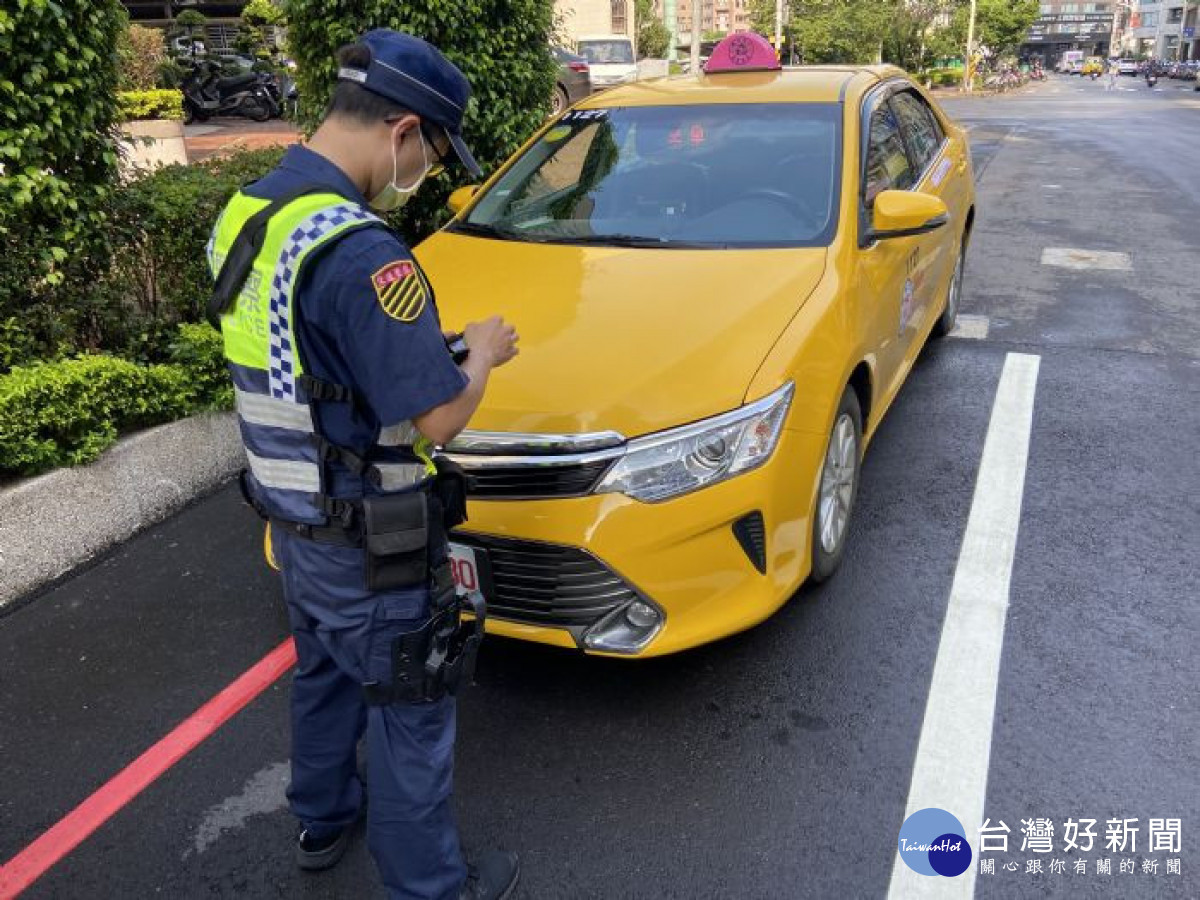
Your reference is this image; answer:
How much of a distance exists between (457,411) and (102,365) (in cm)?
269

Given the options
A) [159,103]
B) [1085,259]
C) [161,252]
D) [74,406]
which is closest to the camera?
[74,406]

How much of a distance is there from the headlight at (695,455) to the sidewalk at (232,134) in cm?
1266

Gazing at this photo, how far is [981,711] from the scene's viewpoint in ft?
9.02

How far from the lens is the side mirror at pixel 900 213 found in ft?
11.3

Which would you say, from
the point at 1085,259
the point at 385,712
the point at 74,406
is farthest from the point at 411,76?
the point at 1085,259

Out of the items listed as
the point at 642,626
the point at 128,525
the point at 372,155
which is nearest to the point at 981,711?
the point at 642,626

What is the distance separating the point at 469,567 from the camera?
260 cm

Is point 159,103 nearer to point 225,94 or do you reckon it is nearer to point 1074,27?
point 225,94

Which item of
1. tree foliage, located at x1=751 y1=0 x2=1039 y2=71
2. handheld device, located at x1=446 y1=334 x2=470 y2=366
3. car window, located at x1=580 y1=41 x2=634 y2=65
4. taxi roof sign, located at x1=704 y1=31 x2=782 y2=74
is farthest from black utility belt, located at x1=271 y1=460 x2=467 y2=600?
tree foliage, located at x1=751 y1=0 x2=1039 y2=71

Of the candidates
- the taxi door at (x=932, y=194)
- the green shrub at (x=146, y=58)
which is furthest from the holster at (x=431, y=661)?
the green shrub at (x=146, y=58)

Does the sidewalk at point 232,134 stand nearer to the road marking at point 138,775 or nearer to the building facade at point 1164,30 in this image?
the road marking at point 138,775

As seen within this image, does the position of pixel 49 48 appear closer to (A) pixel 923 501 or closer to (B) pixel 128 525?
(B) pixel 128 525

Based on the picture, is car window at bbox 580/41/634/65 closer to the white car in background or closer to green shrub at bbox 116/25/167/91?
the white car in background

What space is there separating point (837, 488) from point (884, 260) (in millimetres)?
952
